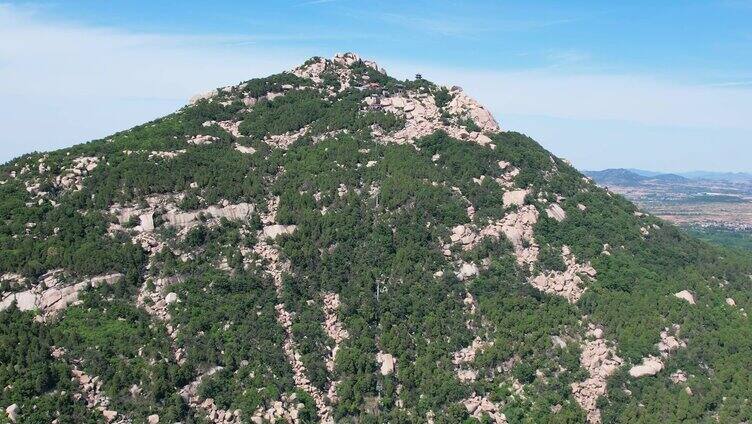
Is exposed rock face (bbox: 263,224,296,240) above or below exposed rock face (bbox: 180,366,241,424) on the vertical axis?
above

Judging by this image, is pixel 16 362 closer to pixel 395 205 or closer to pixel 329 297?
pixel 329 297

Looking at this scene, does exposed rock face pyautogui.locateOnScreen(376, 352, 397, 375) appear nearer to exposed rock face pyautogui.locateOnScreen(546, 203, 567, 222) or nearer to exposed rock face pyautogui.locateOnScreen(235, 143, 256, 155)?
exposed rock face pyautogui.locateOnScreen(546, 203, 567, 222)

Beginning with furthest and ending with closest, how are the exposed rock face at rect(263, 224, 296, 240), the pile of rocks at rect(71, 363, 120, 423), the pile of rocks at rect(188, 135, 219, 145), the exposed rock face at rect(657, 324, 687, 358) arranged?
the pile of rocks at rect(188, 135, 219, 145), the exposed rock face at rect(263, 224, 296, 240), the exposed rock face at rect(657, 324, 687, 358), the pile of rocks at rect(71, 363, 120, 423)

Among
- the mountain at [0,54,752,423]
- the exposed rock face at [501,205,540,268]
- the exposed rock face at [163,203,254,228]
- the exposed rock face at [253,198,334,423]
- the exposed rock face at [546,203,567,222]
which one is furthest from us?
the exposed rock face at [546,203,567,222]

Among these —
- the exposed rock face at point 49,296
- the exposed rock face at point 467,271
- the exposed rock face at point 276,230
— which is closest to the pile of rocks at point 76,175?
the exposed rock face at point 49,296

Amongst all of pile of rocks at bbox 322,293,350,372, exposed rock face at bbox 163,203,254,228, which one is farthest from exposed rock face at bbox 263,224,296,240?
pile of rocks at bbox 322,293,350,372

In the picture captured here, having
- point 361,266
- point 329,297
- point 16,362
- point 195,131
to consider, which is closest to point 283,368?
point 329,297
